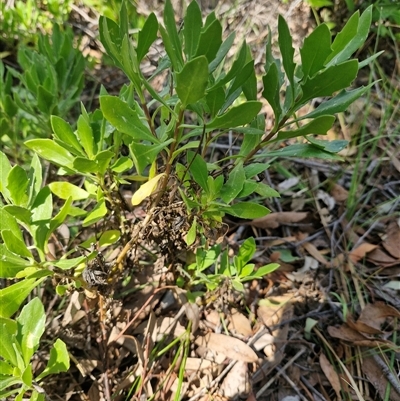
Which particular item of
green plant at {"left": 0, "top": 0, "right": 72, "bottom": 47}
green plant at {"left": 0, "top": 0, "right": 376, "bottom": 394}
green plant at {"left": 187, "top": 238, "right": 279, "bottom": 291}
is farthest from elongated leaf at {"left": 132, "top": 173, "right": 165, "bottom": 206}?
green plant at {"left": 0, "top": 0, "right": 72, "bottom": 47}

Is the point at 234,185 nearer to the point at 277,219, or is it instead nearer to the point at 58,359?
the point at 58,359

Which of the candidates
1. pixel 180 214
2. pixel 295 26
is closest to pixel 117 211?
pixel 180 214

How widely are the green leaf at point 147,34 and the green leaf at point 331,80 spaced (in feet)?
1.21

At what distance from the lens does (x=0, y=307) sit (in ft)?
3.62

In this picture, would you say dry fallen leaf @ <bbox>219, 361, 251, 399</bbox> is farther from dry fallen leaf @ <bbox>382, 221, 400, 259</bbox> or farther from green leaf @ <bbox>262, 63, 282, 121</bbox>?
green leaf @ <bbox>262, 63, 282, 121</bbox>

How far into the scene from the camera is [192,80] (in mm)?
811

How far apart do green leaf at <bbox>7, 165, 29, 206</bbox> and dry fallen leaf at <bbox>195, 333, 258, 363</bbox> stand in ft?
2.77

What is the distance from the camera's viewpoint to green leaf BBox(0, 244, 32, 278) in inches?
42.4

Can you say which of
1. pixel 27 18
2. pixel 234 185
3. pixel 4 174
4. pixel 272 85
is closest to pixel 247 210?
pixel 234 185

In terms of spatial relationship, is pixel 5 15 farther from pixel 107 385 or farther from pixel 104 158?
pixel 107 385

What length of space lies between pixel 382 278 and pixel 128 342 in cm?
107

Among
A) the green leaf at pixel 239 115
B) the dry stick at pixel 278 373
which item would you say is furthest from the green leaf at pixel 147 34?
the dry stick at pixel 278 373

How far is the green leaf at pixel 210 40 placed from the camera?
822 mm

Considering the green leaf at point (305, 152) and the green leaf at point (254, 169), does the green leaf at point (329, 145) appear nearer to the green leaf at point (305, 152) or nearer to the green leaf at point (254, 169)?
the green leaf at point (305, 152)
